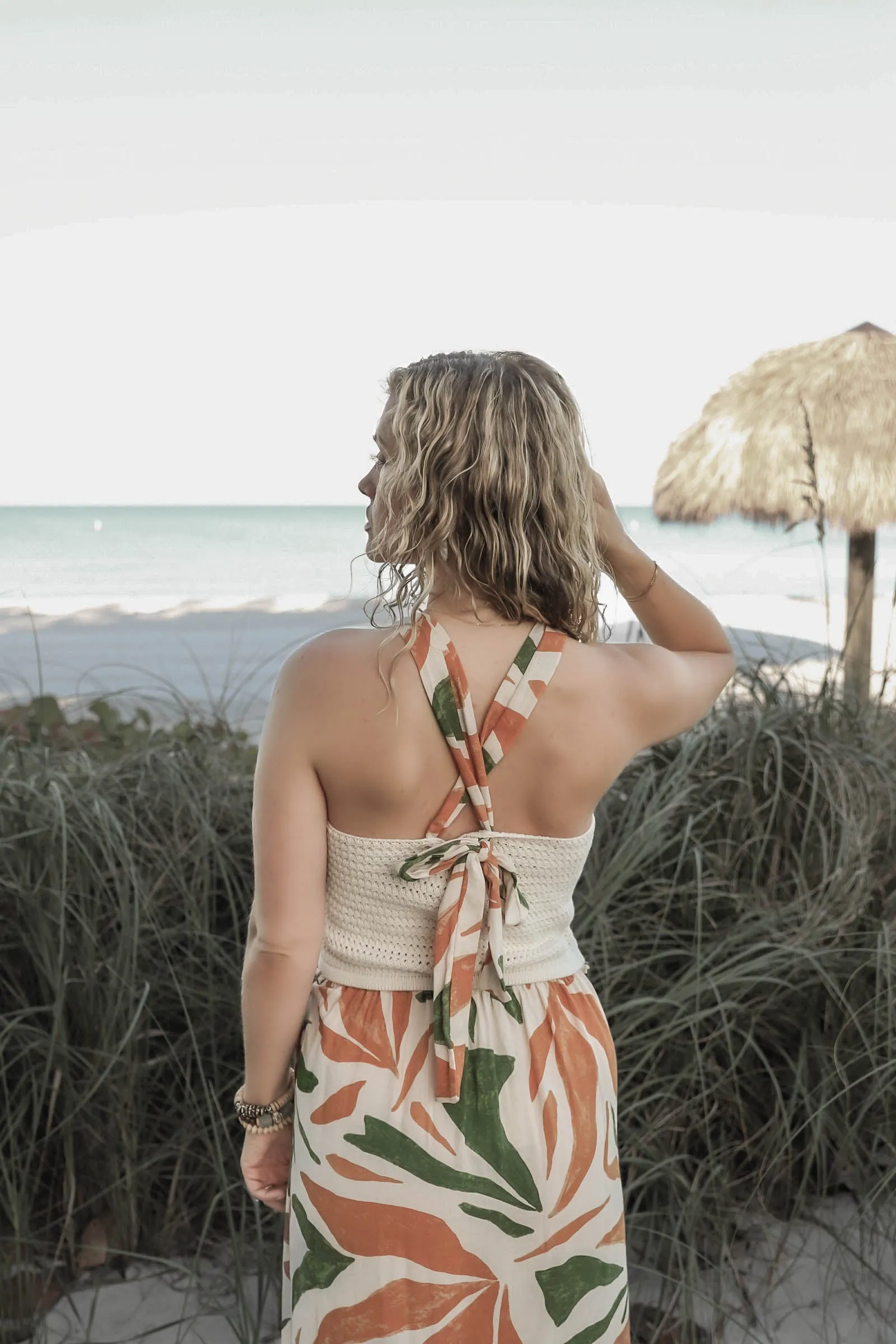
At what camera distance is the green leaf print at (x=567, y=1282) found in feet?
3.45

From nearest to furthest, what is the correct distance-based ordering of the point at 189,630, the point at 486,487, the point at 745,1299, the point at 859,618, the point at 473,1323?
1. the point at 486,487
2. the point at 473,1323
3. the point at 745,1299
4. the point at 859,618
5. the point at 189,630

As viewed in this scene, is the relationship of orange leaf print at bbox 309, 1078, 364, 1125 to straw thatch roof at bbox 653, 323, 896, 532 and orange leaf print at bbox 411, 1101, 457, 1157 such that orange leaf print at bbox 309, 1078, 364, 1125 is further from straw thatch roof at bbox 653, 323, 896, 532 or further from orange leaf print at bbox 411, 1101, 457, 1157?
straw thatch roof at bbox 653, 323, 896, 532

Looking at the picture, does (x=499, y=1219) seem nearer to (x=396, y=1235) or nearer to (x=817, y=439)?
(x=396, y=1235)

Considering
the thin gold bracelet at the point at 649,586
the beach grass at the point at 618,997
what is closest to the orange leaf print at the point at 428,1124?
the thin gold bracelet at the point at 649,586

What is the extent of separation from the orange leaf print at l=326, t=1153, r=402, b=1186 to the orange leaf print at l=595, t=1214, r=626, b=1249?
A: 0.24 metres

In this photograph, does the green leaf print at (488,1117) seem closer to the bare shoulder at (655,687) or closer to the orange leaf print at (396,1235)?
the orange leaf print at (396,1235)

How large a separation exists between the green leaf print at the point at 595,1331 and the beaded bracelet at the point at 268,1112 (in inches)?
14.5

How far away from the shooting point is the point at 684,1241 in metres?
1.88

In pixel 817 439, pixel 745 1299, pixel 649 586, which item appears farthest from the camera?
pixel 817 439

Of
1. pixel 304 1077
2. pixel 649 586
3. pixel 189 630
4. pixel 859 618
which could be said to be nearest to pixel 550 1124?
pixel 304 1077

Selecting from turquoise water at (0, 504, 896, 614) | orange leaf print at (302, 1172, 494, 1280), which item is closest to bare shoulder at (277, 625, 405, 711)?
orange leaf print at (302, 1172, 494, 1280)

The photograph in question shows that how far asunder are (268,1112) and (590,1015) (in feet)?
1.16

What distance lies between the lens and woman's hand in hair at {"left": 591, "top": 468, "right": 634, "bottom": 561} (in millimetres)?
1068

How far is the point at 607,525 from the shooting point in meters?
1.09
